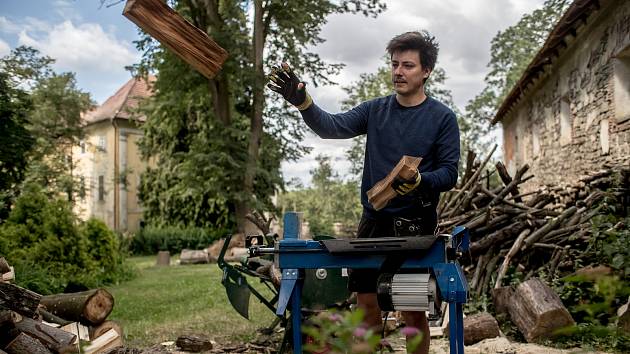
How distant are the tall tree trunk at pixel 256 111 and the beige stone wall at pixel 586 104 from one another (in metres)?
7.44

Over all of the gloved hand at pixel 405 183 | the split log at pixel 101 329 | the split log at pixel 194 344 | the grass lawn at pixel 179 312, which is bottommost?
the grass lawn at pixel 179 312

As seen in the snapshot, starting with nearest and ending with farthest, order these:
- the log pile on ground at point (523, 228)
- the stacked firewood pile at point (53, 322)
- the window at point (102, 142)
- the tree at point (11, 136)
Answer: the stacked firewood pile at point (53, 322)
the log pile on ground at point (523, 228)
the tree at point (11, 136)
the window at point (102, 142)

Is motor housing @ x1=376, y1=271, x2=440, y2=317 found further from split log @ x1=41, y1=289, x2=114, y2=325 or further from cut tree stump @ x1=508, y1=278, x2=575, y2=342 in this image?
split log @ x1=41, y1=289, x2=114, y2=325

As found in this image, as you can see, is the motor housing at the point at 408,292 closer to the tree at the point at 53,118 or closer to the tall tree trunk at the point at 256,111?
the tall tree trunk at the point at 256,111

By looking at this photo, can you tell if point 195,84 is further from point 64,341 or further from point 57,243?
point 64,341

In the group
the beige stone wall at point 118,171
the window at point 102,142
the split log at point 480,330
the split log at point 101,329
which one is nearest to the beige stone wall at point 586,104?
the split log at point 480,330

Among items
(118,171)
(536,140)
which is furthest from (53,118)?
(536,140)

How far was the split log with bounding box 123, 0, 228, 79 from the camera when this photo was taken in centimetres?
304

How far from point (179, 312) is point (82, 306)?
2.24 m

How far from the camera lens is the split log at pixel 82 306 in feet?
15.7

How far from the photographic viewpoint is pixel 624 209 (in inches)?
242

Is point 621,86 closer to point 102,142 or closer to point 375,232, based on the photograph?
point 375,232

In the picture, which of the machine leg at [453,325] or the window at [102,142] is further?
the window at [102,142]

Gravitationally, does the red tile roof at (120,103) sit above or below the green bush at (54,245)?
above
